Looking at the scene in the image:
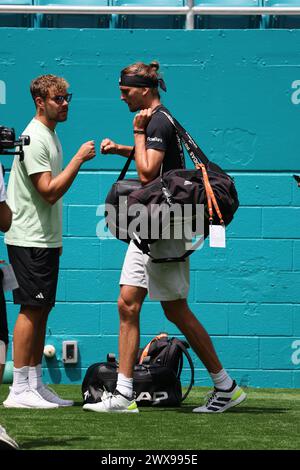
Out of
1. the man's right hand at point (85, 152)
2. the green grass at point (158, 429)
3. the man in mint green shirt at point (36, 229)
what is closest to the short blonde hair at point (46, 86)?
the man in mint green shirt at point (36, 229)

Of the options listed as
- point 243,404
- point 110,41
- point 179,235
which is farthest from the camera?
point 110,41

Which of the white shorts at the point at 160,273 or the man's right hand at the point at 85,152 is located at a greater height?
the man's right hand at the point at 85,152

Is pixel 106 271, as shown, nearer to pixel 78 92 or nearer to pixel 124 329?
pixel 78 92

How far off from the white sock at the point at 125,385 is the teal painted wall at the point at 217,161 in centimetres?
170

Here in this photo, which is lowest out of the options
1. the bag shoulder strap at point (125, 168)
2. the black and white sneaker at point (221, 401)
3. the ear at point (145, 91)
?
the black and white sneaker at point (221, 401)

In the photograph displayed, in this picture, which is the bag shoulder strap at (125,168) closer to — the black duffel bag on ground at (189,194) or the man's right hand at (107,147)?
the man's right hand at (107,147)

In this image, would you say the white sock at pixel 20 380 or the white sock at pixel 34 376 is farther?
the white sock at pixel 34 376

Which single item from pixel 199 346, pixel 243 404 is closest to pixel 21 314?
pixel 199 346

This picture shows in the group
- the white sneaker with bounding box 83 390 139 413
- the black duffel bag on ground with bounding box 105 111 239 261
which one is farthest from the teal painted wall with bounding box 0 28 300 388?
the black duffel bag on ground with bounding box 105 111 239 261

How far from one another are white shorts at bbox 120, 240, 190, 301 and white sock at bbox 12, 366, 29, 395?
74 cm

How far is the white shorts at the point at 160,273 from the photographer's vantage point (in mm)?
6078

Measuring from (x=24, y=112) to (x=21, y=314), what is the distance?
1.91 m

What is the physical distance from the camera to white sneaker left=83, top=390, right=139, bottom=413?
20.1ft

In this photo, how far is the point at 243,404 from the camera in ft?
22.7
